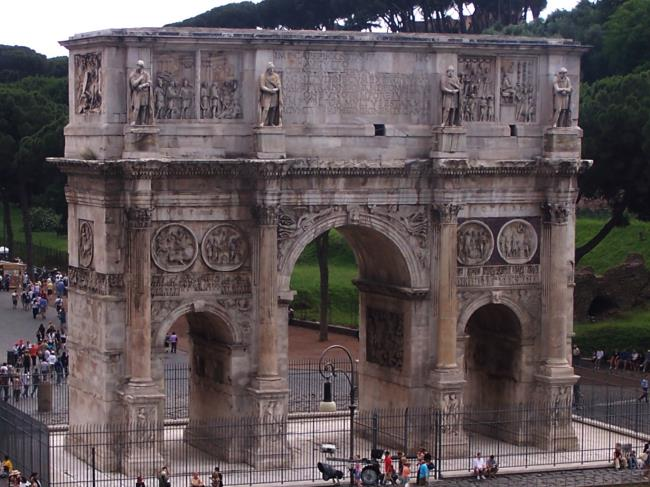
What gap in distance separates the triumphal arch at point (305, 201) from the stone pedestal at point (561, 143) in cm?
4

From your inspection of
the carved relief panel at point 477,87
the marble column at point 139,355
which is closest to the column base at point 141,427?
the marble column at point 139,355

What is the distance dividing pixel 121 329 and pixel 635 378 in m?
20.6

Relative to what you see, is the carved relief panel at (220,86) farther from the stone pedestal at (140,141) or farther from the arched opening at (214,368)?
the arched opening at (214,368)

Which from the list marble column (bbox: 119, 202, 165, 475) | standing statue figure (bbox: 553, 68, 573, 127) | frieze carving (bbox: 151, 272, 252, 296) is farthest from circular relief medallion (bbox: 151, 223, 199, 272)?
standing statue figure (bbox: 553, 68, 573, 127)

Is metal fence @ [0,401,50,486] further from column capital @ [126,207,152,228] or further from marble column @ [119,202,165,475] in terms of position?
column capital @ [126,207,152,228]

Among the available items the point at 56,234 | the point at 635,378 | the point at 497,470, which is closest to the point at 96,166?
the point at 497,470

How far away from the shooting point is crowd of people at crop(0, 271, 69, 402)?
49875 mm

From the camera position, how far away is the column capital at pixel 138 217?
39.4 metres

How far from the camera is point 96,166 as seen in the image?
3941cm

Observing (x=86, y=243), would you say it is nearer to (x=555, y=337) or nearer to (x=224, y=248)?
(x=224, y=248)

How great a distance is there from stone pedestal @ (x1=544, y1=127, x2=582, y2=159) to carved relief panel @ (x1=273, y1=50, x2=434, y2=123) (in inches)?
125

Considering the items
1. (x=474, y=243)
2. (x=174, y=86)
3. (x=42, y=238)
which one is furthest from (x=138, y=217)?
(x=42, y=238)

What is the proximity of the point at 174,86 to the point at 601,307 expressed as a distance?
1005 inches

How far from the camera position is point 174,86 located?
40281 millimetres
